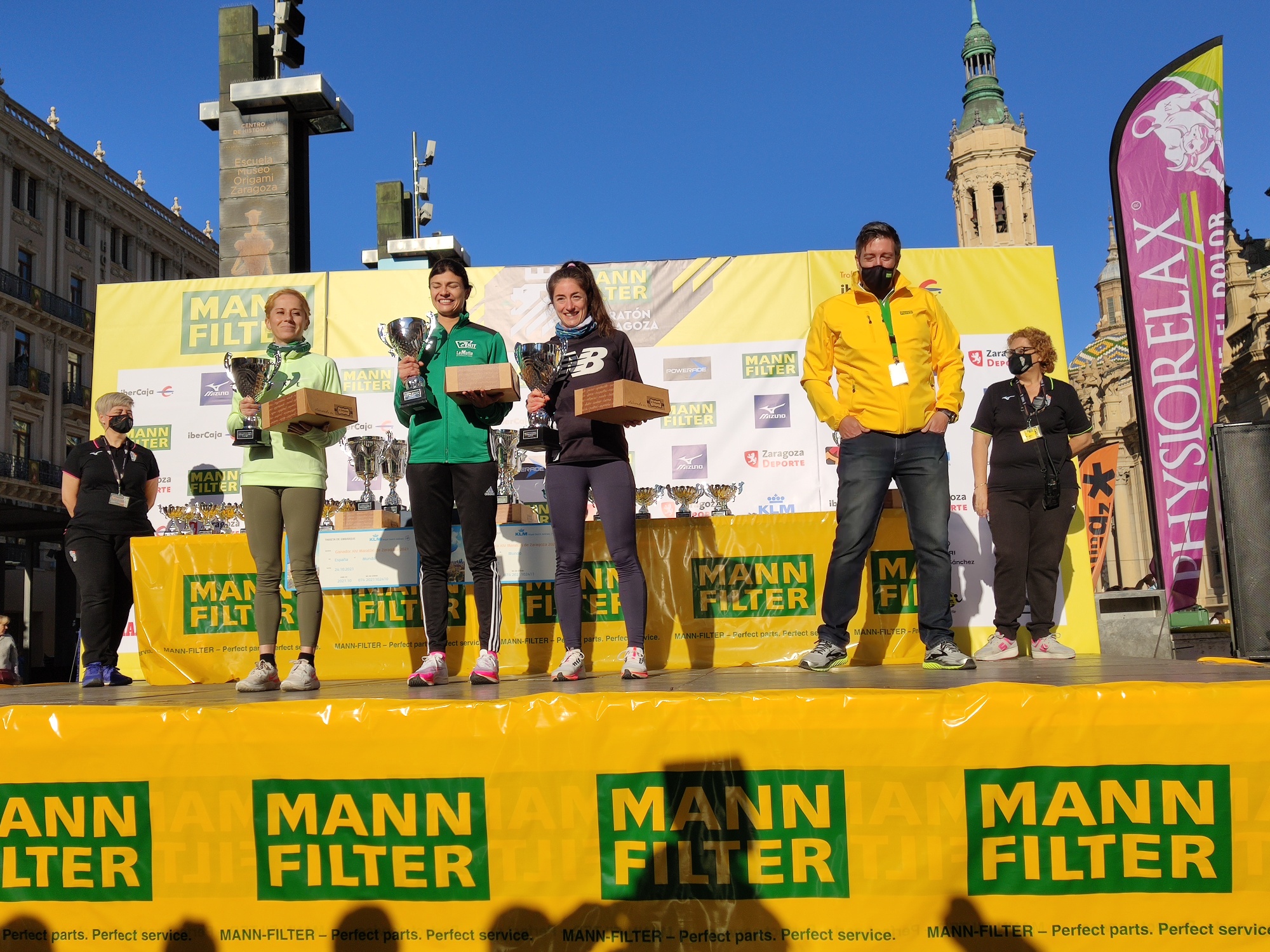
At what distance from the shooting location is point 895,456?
3658mm

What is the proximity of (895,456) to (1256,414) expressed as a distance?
33.5 m

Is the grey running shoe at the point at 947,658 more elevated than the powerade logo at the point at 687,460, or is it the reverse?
the powerade logo at the point at 687,460

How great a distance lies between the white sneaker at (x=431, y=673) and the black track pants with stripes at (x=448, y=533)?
55 mm

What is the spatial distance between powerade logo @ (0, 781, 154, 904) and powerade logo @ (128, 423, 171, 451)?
17.9ft

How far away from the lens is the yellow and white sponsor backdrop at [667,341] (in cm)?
722

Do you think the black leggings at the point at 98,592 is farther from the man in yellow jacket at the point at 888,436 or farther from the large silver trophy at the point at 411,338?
the man in yellow jacket at the point at 888,436

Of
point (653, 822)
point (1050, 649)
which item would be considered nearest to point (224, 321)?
point (1050, 649)

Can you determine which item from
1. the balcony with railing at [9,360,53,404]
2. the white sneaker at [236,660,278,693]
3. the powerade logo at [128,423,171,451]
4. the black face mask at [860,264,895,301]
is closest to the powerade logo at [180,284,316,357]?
the powerade logo at [128,423,171,451]

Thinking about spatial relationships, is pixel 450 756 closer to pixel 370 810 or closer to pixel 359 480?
pixel 370 810

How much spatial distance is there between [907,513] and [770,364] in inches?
151

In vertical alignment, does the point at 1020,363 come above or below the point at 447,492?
above

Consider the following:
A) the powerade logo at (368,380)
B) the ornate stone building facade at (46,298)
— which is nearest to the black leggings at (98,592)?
the powerade logo at (368,380)

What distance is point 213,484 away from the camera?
291 inches

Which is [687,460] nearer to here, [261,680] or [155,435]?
[155,435]
